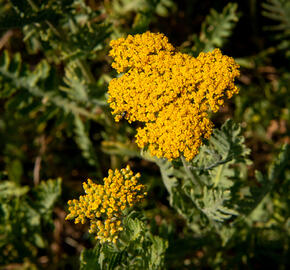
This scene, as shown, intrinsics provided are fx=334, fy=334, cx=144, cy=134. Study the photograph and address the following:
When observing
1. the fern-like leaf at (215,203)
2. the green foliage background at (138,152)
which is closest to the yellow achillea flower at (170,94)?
the green foliage background at (138,152)

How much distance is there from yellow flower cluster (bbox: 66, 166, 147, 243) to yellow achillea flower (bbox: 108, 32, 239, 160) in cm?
35

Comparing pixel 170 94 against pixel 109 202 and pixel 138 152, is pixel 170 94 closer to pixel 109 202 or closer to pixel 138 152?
pixel 109 202

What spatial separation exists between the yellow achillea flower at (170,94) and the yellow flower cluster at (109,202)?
35 centimetres

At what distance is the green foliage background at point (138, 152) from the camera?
3.00 metres

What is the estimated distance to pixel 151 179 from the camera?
4.80 m

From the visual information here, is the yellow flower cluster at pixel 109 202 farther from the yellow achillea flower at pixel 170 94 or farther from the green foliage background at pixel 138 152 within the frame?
the yellow achillea flower at pixel 170 94

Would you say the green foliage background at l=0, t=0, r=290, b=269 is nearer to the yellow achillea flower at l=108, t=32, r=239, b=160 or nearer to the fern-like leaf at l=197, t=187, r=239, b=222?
the fern-like leaf at l=197, t=187, r=239, b=222

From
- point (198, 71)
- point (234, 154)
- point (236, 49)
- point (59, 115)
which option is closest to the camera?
point (198, 71)

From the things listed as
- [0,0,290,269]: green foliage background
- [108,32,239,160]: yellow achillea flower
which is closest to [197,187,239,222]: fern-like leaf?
[0,0,290,269]: green foliage background

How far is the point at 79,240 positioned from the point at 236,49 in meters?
4.39

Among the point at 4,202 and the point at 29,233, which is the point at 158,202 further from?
the point at 4,202

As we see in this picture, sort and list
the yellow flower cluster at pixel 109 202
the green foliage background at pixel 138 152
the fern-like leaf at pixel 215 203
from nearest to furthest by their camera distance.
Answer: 1. the yellow flower cluster at pixel 109 202
2. the fern-like leaf at pixel 215 203
3. the green foliage background at pixel 138 152

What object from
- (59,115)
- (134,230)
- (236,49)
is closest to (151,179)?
(59,115)

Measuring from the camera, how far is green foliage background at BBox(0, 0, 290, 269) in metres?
3.00
